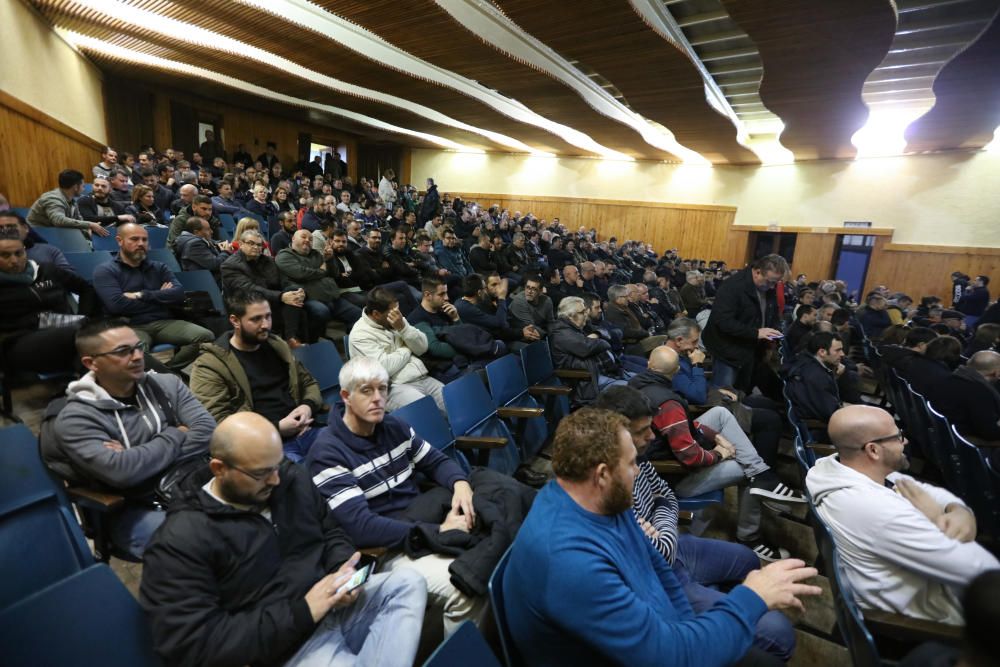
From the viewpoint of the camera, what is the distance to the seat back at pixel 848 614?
1.21 meters

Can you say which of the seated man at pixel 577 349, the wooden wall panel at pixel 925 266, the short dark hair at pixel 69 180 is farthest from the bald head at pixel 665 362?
the wooden wall panel at pixel 925 266

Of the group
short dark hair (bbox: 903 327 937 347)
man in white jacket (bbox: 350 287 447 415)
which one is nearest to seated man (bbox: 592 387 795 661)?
man in white jacket (bbox: 350 287 447 415)

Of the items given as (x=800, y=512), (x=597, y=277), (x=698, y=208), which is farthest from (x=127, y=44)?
(x=698, y=208)

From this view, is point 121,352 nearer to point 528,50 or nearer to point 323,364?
point 323,364

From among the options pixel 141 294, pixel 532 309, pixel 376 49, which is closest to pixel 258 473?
pixel 141 294

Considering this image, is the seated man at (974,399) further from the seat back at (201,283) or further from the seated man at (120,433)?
the seat back at (201,283)

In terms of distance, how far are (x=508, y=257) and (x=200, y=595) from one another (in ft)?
23.8

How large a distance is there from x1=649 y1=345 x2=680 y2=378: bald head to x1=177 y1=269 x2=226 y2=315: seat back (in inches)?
127

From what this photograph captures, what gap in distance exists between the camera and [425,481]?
210 centimetres

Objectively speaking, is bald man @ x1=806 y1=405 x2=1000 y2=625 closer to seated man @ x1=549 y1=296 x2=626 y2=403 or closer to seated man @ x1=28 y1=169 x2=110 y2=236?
seated man @ x1=549 y1=296 x2=626 y2=403

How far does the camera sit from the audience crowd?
117cm

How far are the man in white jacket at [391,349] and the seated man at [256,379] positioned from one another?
49cm

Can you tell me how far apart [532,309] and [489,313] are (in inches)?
21.7

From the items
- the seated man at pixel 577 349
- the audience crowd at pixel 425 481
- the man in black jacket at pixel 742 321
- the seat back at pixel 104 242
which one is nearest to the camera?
the audience crowd at pixel 425 481
